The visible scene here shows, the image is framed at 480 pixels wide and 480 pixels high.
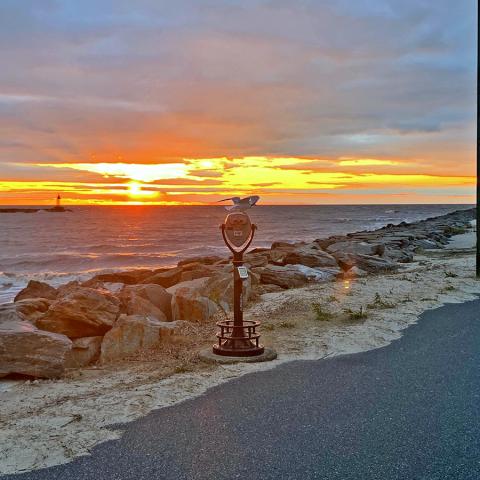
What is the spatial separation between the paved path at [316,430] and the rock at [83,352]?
253 cm

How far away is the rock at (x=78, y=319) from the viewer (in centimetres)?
834

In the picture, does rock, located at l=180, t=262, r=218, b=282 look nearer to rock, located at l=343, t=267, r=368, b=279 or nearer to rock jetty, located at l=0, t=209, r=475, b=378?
rock jetty, located at l=0, t=209, r=475, b=378

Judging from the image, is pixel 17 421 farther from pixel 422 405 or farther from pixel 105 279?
pixel 105 279

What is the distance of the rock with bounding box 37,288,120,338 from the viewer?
27.4 ft

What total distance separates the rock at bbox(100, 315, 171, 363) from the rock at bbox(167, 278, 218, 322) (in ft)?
5.19

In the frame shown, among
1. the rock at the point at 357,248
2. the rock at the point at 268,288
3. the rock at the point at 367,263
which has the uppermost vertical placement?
the rock at the point at 357,248

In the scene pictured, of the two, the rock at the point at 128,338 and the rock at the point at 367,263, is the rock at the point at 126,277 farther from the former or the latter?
the rock at the point at 128,338

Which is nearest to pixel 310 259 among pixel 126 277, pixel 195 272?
pixel 195 272

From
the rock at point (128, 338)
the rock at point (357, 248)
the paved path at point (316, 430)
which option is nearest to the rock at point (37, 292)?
the rock at point (128, 338)

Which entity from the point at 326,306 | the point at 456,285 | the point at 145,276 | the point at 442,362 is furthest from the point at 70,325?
the point at 145,276

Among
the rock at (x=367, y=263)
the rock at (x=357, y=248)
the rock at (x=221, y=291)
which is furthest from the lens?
the rock at (x=357, y=248)

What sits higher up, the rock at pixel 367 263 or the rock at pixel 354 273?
the rock at pixel 367 263

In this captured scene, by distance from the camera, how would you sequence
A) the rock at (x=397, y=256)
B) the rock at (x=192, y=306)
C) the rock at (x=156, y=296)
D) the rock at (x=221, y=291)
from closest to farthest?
1. the rock at (x=192, y=306)
2. the rock at (x=221, y=291)
3. the rock at (x=156, y=296)
4. the rock at (x=397, y=256)

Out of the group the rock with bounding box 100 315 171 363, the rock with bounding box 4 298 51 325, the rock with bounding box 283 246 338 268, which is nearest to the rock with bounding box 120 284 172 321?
the rock with bounding box 4 298 51 325
